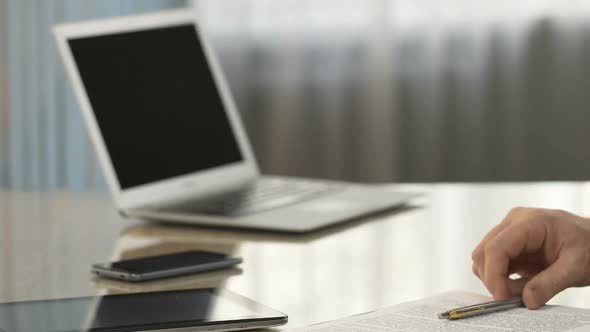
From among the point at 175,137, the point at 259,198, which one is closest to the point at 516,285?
the point at 259,198

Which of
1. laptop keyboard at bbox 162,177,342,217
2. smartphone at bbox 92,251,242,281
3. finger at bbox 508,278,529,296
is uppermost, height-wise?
laptop keyboard at bbox 162,177,342,217

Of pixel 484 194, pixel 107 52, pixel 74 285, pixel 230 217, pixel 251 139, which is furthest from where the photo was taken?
pixel 251 139

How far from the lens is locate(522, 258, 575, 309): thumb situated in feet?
2.54

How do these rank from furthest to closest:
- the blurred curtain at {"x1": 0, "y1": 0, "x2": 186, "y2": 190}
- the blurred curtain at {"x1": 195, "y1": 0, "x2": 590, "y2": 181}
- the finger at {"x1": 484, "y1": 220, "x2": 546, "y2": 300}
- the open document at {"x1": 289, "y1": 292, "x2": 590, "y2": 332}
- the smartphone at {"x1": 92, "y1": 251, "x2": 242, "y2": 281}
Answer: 1. the blurred curtain at {"x1": 0, "y1": 0, "x2": 186, "y2": 190}
2. the blurred curtain at {"x1": 195, "y1": 0, "x2": 590, "y2": 181}
3. the smartphone at {"x1": 92, "y1": 251, "x2": 242, "y2": 281}
4. the finger at {"x1": 484, "y1": 220, "x2": 546, "y2": 300}
5. the open document at {"x1": 289, "y1": 292, "x2": 590, "y2": 332}

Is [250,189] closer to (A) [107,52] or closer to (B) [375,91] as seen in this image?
(A) [107,52]

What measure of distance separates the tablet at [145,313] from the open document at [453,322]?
0.18 feet

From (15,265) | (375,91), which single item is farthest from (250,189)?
(375,91)

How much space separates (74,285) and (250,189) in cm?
59

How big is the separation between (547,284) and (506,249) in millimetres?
51

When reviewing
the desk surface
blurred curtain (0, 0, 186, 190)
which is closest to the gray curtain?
blurred curtain (0, 0, 186, 190)

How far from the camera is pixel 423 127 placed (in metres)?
3.40

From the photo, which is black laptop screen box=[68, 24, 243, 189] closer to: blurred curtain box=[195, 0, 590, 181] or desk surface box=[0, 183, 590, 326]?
desk surface box=[0, 183, 590, 326]

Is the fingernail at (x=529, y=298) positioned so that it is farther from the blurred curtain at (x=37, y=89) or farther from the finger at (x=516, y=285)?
the blurred curtain at (x=37, y=89)

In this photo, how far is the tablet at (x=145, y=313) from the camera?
0.71m
